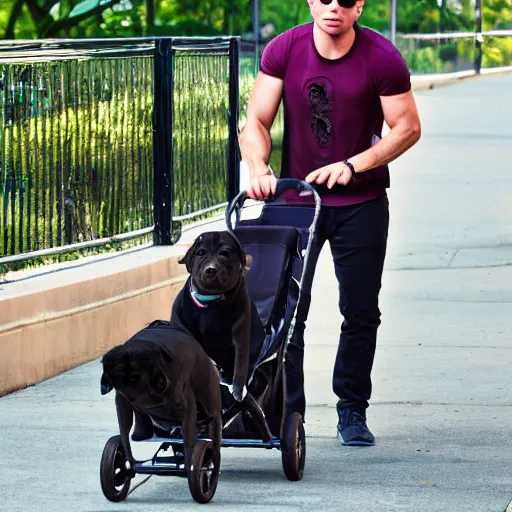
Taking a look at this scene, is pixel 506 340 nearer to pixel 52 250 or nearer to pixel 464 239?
pixel 52 250

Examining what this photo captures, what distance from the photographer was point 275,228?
22.1 ft

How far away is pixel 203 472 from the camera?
6082 millimetres

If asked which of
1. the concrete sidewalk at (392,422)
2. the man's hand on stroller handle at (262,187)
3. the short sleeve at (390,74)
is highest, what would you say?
the short sleeve at (390,74)

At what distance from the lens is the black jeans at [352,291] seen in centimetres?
714

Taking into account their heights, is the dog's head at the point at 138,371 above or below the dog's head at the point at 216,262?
below

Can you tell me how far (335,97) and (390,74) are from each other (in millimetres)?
242

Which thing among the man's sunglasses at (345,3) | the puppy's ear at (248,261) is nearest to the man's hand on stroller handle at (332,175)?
the man's sunglasses at (345,3)

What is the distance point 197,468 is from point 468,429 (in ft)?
6.45

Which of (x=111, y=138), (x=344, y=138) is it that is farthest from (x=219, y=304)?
(x=111, y=138)

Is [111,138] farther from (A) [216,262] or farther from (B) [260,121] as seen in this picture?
(A) [216,262]

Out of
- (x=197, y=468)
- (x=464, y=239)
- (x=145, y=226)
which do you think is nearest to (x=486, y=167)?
(x=464, y=239)

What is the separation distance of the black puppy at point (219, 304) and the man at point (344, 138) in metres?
0.76

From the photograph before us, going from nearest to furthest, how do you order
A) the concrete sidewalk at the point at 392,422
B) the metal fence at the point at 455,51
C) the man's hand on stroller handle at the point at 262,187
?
the concrete sidewalk at the point at 392,422 < the man's hand on stroller handle at the point at 262,187 < the metal fence at the point at 455,51

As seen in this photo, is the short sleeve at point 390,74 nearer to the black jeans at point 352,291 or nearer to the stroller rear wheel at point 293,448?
the black jeans at point 352,291
